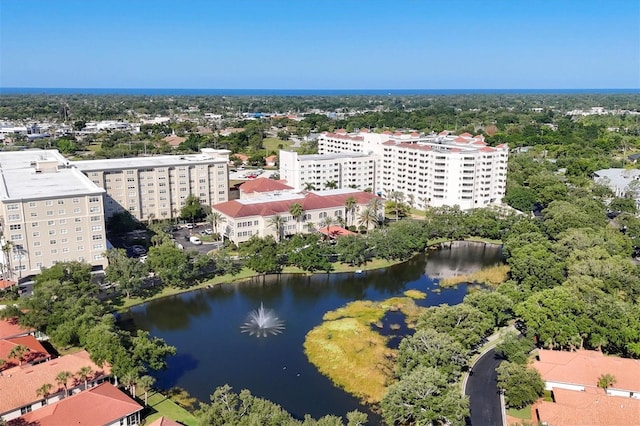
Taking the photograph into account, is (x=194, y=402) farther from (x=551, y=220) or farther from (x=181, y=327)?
(x=551, y=220)

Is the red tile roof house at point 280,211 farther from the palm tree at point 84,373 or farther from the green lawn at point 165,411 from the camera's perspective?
the palm tree at point 84,373

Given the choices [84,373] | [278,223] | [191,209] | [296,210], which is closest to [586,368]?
[84,373]

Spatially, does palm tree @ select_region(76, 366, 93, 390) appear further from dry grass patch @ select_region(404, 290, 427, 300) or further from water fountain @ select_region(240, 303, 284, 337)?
dry grass patch @ select_region(404, 290, 427, 300)

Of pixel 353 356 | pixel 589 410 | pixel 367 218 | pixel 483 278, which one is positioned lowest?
pixel 353 356

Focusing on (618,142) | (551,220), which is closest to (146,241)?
(551,220)

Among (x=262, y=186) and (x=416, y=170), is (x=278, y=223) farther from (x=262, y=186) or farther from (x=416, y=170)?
(x=416, y=170)

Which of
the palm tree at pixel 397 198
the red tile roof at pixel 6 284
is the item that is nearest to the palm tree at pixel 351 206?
the palm tree at pixel 397 198
